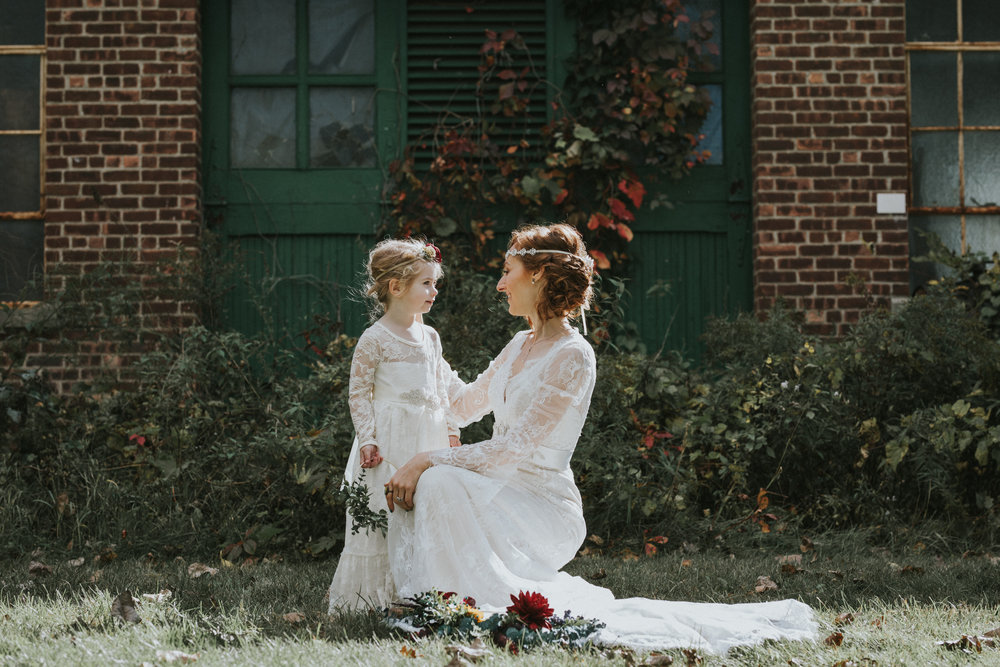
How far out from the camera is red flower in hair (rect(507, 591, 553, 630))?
3.00 metres

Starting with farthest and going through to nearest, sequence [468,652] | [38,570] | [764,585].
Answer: [38,570]
[764,585]
[468,652]

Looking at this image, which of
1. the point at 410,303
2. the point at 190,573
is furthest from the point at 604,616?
the point at 190,573

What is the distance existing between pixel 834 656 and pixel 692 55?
482cm

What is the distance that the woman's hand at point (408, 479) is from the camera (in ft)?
10.9

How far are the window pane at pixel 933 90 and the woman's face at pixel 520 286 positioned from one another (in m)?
4.45

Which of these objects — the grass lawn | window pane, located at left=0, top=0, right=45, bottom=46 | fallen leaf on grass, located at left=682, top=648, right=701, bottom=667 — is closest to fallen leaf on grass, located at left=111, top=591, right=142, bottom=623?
the grass lawn

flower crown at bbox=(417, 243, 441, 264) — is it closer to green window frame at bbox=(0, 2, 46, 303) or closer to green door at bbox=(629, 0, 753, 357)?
green door at bbox=(629, 0, 753, 357)

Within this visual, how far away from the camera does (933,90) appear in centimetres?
685

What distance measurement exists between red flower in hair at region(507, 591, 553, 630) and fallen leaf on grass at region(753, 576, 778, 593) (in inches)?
56.1

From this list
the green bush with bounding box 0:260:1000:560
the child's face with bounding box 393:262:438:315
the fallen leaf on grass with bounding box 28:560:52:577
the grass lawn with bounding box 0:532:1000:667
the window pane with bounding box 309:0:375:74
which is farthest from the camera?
the window pane with bounding box 309:0:375:74

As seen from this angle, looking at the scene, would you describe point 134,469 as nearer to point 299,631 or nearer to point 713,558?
point 299,631

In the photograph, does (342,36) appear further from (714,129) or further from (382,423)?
(382,423)

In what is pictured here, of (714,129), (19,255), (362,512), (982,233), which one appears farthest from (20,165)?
(982,233)

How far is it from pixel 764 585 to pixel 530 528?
1.34 meters
